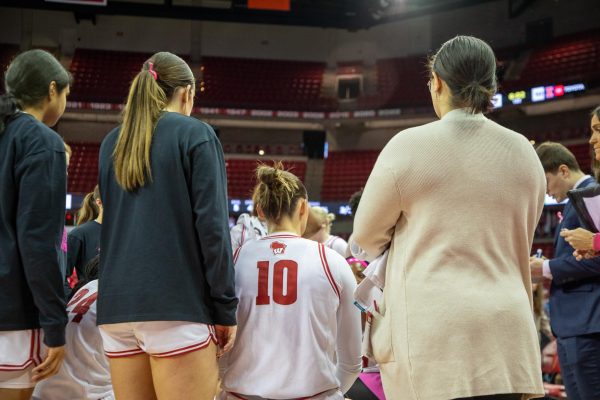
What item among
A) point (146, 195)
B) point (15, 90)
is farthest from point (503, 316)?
point (15, 90)

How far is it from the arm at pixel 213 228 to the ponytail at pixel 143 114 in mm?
175

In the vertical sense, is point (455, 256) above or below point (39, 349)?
above

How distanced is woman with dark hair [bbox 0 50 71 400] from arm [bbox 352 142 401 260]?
1101 mm

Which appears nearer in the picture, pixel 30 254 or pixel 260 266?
pixel 30 254

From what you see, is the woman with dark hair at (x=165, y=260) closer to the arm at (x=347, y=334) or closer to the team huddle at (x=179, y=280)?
the team huddle at (x=179, y=280)

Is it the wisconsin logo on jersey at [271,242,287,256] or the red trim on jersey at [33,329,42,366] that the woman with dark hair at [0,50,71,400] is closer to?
the red trim on jersey at [33,329,42,366]

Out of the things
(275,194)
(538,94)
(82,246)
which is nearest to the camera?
(275,194)

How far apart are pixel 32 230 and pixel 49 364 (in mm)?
478

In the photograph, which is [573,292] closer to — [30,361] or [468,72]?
[468,72]

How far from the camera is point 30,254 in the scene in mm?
2205

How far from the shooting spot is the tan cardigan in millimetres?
1658

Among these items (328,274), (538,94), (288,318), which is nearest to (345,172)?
(538,94)

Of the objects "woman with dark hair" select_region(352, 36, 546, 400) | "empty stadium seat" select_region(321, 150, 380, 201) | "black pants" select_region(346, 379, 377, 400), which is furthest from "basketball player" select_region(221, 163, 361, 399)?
"empty stadium seat" select_region(321, 150, 380, 201)

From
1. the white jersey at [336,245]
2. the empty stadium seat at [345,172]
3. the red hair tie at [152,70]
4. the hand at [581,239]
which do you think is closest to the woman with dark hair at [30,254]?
the red hair tie at [152,70]
